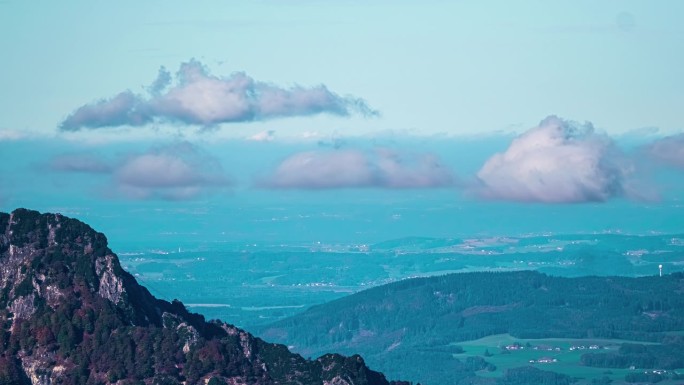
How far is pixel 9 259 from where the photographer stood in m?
129

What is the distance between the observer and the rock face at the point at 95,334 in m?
119

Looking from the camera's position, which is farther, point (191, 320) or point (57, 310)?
point (191, 320)

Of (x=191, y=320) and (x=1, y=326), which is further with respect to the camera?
(x=191, y=320)

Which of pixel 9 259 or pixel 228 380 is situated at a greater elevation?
pixel 9 259

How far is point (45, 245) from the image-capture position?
129750 millimetres

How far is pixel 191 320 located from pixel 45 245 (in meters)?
13.3

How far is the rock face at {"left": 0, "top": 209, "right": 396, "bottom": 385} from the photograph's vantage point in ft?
391

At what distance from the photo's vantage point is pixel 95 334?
121250 millimetres

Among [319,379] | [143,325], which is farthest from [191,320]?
[319,379]

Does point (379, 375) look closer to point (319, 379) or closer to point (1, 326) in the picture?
point (319, 379)

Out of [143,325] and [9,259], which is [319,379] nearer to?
[143,325]

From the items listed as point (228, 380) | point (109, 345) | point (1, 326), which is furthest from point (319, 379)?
point (1, 326)

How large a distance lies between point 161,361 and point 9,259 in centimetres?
1736

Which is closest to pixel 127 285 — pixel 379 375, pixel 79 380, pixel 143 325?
pixel 143 325
